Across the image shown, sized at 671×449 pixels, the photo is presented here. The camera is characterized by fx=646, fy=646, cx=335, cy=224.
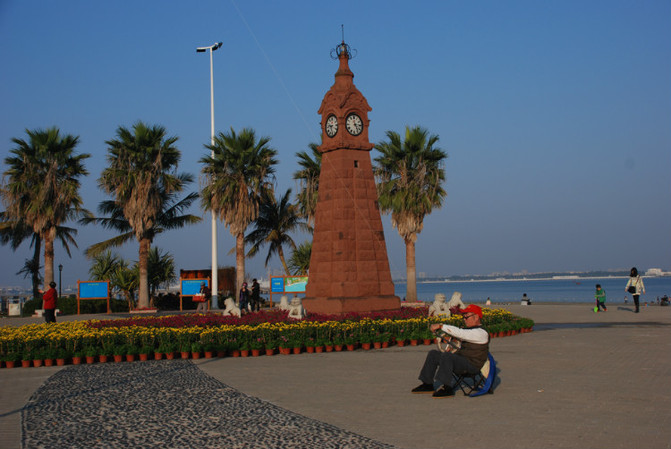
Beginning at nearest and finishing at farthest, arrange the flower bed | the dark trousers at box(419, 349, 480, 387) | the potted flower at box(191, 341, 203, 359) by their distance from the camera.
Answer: the dark trousers at box(419, 349, 480, 387), the flower bed, the potted flower at box(191, 341, 203, 359)

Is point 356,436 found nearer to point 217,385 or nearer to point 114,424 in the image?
point 114,424

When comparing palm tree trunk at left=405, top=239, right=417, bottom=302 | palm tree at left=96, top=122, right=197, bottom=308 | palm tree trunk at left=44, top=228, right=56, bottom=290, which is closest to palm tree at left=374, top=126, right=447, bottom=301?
palm tree trunk at left=405, top=239, right=417, bottom=302

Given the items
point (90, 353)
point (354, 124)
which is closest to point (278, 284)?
point (354, 124)

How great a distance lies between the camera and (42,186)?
32.6 meters

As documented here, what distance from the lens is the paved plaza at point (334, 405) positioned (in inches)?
270

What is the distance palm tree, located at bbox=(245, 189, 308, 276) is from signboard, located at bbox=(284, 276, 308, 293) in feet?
13.9

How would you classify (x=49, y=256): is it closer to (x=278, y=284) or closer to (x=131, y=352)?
(x=278, y=284)

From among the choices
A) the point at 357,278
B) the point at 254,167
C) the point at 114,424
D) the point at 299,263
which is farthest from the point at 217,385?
the point at 299,263

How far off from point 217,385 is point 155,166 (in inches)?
950

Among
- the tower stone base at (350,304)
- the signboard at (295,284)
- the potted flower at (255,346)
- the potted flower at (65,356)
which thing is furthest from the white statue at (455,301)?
the signboard at (295,284)

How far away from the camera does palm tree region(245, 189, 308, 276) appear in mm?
37406

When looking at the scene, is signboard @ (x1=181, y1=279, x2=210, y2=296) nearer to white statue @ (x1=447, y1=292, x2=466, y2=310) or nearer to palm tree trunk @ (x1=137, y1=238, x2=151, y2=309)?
palm tree trunk @ (x1=137, y1=238, x2=151, y2=309)

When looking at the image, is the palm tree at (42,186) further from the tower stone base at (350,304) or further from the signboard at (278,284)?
the tower stone base at (350,304)

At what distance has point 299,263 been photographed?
4128 centimetres
